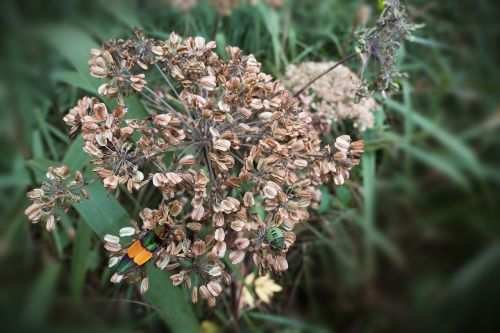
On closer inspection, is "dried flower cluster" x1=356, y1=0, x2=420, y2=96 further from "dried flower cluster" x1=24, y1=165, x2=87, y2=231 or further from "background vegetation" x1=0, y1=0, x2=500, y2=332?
"dried flower cluster" x1=24, y1=165, x2=87, y2=231

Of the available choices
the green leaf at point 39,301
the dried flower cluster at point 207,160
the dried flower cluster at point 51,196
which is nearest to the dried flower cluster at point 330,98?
the dried flower cluster at point 207,160

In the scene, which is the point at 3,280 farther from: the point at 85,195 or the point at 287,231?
the point at 287,231

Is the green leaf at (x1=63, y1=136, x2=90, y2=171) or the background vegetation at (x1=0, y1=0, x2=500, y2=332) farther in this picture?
the green leaf at (x1=63, y1=136, x2=90, y2=171)

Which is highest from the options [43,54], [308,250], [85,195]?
[43,54]

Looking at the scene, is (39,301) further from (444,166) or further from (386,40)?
(386,40)

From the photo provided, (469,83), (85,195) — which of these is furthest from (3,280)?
(469,83)

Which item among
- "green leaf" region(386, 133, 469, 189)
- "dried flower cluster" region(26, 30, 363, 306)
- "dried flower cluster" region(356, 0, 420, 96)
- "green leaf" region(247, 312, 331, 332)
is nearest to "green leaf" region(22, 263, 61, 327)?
"dried flower cluster" region(26, 30, 363, 306)

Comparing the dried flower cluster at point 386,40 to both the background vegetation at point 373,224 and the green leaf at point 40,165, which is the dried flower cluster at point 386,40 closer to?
the background vegetation at point 373,224
